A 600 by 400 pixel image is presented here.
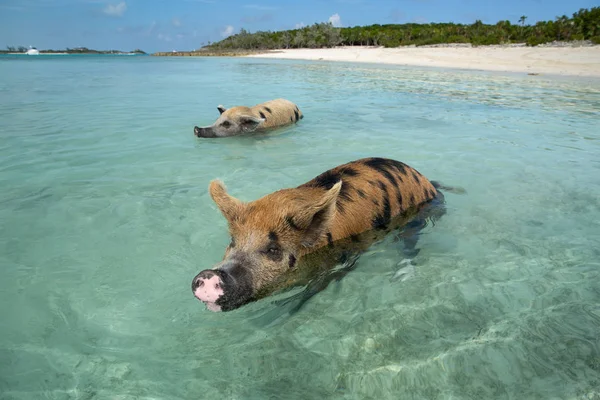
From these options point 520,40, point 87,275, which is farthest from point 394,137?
point 520,40

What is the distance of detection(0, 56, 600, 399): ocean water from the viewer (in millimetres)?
2729

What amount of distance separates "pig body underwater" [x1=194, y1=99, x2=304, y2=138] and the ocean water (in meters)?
1.76

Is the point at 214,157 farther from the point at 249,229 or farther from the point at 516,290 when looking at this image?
the point at 516,290

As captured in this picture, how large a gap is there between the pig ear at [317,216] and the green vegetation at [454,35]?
135ft

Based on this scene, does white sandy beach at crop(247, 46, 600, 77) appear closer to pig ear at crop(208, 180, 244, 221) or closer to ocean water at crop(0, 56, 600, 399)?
ocean water at crop(0, 56, 600, 399)

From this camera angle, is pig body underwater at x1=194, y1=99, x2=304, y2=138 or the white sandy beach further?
the white sandy beach

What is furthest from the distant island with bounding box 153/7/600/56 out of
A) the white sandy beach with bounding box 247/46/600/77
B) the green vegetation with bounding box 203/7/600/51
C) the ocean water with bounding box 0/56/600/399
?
the ocean water with bounding box 0/56/600/399

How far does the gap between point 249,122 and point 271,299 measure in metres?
7.68

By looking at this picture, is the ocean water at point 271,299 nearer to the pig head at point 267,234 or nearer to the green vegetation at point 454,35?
the pig head at point 267,234

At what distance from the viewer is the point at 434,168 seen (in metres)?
7.34

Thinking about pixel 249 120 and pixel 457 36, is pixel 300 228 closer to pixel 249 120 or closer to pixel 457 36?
pixel 249 120

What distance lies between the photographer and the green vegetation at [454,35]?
39.2 meters

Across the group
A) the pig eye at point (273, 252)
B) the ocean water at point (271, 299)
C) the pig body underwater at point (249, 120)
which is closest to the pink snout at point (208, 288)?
the ocean water at point (271, 299)

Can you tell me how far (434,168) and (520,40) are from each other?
48629mm
